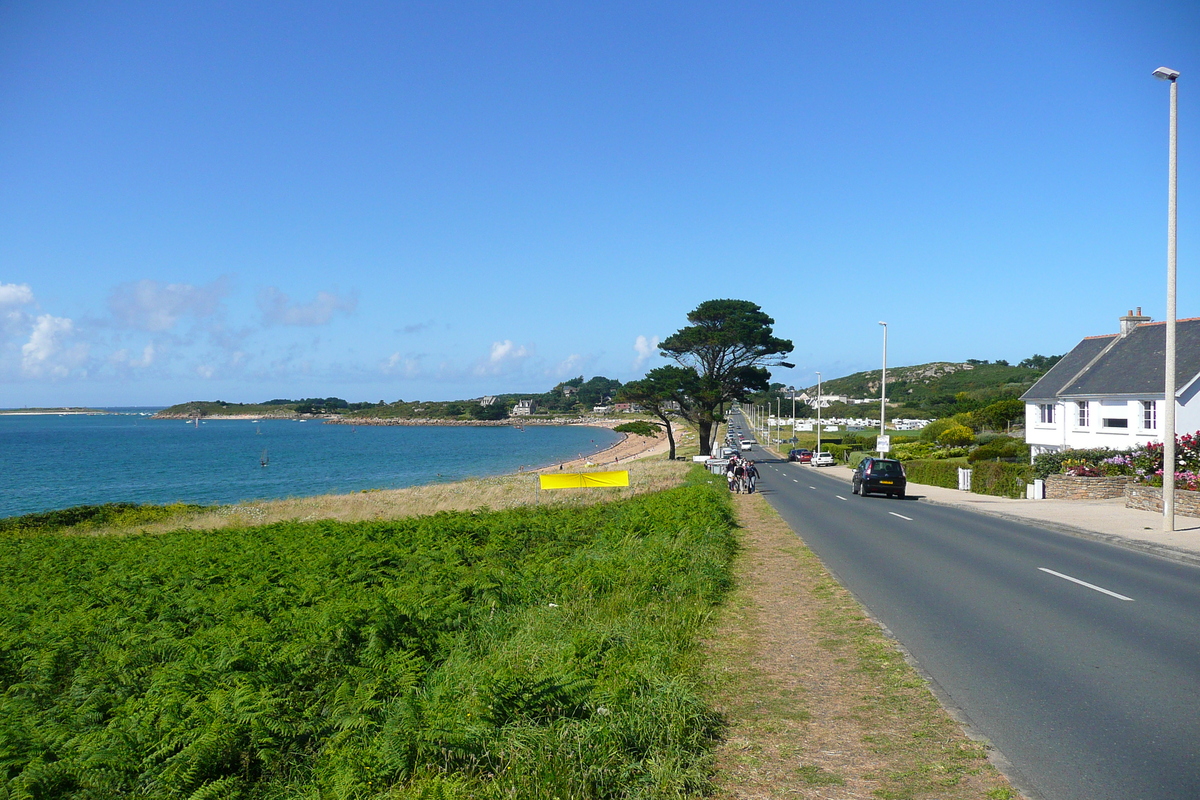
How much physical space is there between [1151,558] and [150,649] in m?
15.9

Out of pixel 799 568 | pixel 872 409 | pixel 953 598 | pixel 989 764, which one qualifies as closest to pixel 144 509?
pixel 799 568

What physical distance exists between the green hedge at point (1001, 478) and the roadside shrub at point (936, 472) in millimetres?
2849

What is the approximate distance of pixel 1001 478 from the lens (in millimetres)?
32719

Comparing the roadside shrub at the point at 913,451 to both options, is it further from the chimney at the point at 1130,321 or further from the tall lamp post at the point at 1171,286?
the tall lamp post at the point at 1171,286

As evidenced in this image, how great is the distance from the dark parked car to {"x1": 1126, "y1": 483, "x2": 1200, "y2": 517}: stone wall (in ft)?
26.2

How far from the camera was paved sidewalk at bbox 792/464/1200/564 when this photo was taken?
15.9 meters

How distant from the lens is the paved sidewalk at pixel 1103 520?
1586 cm

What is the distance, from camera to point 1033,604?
1041 centimetres

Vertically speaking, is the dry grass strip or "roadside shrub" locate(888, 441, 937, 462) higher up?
"roadside shrub" locate(888, 441, 937, 462)

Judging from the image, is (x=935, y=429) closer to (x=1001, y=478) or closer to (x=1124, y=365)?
(x=1124, y=365)

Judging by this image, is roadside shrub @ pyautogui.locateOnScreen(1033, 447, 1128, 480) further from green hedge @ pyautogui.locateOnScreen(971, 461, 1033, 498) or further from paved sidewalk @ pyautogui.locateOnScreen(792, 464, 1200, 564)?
paved sidewalk @ pyautogui.locateOnScreen(792, 464, 1200, 564)

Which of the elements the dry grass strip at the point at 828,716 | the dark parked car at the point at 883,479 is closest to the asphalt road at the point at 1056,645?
the dry grass strip at the point at 828,716

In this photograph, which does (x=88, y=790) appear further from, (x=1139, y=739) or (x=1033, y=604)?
(x=1033, y=604)

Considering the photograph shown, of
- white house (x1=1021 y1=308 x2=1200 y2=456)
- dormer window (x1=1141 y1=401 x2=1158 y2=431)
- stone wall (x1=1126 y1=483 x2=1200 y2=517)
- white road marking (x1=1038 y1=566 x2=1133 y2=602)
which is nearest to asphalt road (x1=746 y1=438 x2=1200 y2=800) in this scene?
white road marking (x1=1038 y1=566 x2=1133 y2=602)
